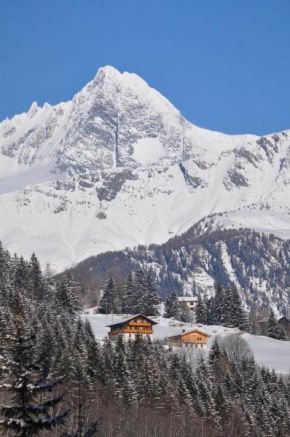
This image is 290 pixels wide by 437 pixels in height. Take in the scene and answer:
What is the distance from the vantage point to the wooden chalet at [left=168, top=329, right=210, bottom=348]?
136375 millimetres

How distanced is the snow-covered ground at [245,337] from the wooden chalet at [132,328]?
1532 mm

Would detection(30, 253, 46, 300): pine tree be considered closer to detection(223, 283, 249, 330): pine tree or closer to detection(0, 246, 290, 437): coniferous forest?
detection(0, 246, 290, 437): coniferous forest

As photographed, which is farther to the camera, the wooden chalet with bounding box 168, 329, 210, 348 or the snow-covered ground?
the wooden chalet with bounding box 168, 329, 210, 348

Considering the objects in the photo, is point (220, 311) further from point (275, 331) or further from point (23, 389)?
point (23, 389)

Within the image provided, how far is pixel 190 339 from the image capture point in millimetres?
138000

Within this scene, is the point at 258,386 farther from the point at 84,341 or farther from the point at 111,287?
the point at 111,287

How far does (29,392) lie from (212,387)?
7673 centimetres

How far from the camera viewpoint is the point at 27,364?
23.7 m

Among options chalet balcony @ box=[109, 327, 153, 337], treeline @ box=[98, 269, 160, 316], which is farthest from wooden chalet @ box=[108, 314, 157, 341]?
treeline @ box=[98, 269, 160, 316]

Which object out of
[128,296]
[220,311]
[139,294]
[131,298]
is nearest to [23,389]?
[220,311]

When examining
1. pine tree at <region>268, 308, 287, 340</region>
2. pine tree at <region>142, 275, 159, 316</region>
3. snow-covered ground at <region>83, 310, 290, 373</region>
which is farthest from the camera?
pine tree at <region>142, 275, 159, 316</region>

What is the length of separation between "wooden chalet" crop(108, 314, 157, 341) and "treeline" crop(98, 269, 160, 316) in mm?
23078

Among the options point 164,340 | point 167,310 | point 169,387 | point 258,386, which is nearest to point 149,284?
point 167,310

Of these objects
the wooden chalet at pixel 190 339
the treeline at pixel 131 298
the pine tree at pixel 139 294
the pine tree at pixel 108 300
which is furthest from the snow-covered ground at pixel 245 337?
the pine tree at pixel 139 294
